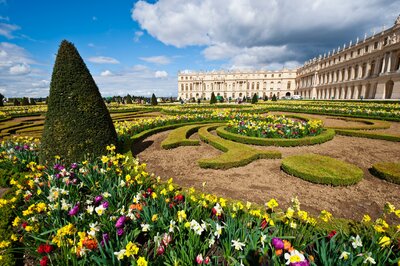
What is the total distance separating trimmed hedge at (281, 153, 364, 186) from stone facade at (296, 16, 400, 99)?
1611 inches

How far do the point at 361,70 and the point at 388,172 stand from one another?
58034 millimetres

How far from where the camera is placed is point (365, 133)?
379 inches

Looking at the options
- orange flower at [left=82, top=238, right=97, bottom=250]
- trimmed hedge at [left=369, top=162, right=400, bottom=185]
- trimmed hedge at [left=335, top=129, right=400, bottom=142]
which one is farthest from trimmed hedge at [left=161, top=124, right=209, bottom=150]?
trimmed hedge at [left=335, top=129, right=400, bottom=142]

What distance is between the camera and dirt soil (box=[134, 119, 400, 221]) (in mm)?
4242

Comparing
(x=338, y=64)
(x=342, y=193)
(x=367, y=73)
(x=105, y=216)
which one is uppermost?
(x=338, y=64)

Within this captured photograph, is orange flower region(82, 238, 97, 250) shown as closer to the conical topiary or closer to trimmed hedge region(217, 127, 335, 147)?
the conical topiary

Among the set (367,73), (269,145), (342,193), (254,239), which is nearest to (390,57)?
(367,73)

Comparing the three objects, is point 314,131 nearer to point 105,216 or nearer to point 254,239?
point 254,239

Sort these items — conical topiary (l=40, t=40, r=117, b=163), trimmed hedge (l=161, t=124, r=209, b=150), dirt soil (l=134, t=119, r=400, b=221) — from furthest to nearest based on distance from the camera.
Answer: trimmed hedge (l=161, t=124, r=209, b=150) → conical topiary (l=40, t=40, r=117, b=163) → dirt soil (l=134, t=119, r=400, b=221)

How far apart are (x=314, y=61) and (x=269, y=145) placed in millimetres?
78721

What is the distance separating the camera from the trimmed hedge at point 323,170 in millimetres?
4938

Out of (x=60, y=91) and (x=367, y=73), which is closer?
(x=60, y=91)

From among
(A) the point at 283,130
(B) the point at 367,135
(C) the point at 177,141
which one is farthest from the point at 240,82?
(C) the point at 177,141

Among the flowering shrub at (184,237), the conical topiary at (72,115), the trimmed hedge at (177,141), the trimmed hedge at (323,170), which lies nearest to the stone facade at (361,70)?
the trimmed hedge at (323,170)
